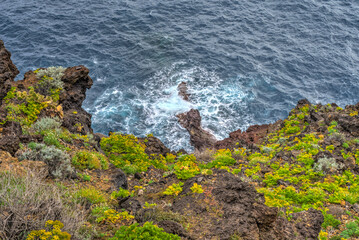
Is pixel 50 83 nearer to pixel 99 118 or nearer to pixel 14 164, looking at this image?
pixel 14 164

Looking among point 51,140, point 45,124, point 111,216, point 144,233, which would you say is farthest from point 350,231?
point 45,124

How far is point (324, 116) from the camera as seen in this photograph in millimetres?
23500

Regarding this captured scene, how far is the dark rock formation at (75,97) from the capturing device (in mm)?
19062

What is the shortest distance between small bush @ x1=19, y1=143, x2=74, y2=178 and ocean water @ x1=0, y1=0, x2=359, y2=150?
1617cm

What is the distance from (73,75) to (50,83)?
172 cm

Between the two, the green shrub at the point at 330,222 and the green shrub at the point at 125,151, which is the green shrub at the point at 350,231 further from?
the green shrub at the point at 125,151

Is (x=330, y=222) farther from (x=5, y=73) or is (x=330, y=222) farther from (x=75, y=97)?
(x=5, y=73)

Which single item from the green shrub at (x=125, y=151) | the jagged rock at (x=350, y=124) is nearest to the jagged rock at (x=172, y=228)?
the green shrub at (x=125, y=151)

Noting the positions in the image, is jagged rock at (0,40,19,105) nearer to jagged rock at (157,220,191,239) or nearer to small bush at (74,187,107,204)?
small bush at (74,187,107,204)

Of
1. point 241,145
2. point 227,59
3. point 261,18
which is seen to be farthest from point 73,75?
point 261,18

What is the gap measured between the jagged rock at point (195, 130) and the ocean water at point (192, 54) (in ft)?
2.47

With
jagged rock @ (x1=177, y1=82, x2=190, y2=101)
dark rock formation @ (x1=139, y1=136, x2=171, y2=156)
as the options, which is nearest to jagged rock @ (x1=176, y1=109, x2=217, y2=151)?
jagged rock @ (x1=177, y1=82, x2=190, y2=101)

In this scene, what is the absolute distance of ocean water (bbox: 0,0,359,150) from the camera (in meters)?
32.4

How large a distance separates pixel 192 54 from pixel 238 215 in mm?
32586
